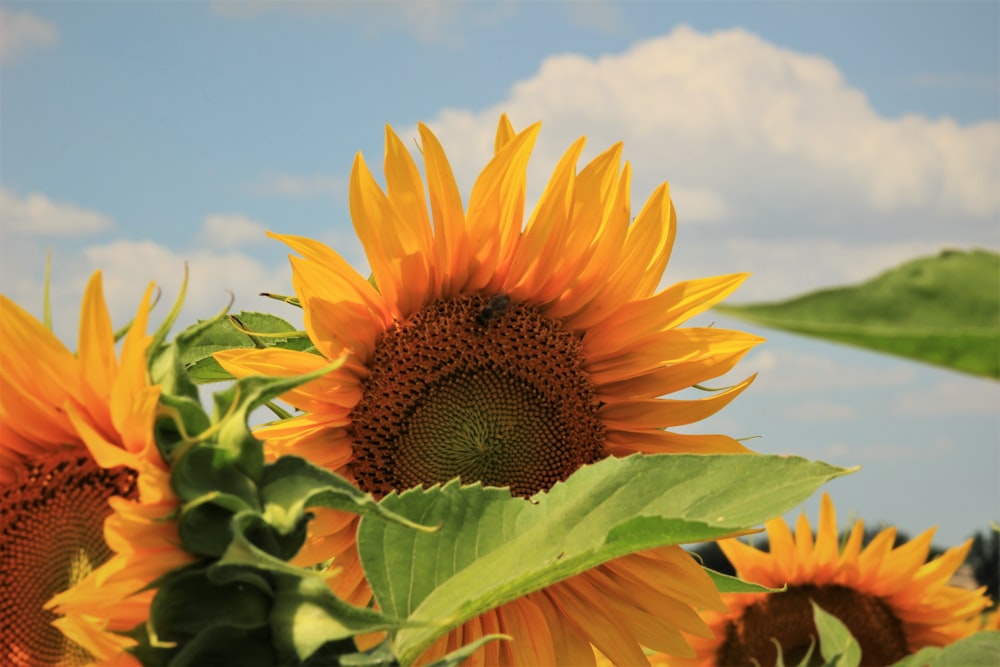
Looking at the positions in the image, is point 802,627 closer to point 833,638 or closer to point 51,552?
point 833,638

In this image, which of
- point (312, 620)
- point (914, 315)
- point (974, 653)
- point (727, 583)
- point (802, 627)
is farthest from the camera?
point (802, 627)

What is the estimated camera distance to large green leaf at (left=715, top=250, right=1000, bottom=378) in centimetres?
69

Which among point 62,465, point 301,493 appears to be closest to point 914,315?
point 301,493

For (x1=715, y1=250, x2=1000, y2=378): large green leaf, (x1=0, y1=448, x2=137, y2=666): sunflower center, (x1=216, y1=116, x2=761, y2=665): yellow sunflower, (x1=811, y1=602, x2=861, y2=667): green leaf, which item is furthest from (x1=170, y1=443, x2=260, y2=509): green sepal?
(x1=811, y1=602, x2=861, y2=667): green leaf

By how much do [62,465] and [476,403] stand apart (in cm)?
98

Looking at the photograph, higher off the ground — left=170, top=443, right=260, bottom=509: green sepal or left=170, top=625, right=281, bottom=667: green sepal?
left=170, top=443, right=260, bottom=509: green sepal

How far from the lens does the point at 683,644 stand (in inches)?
75.1

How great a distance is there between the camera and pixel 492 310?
2.10m

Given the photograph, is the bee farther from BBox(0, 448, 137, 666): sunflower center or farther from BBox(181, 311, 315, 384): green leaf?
BBox(0, 448, 137, 666): sunflower center

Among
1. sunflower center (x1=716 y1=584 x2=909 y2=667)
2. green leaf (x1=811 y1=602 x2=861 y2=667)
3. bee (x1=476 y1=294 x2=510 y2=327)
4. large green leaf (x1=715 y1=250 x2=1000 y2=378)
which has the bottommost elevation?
sunflower center (x1=716 y1=584 x2=909 y2=667)

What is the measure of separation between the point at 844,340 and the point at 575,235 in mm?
1354

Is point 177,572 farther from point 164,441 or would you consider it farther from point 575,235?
point 575,235

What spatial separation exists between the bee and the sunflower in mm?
1503

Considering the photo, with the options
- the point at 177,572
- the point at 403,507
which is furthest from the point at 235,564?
the point at 403,507
